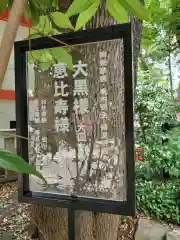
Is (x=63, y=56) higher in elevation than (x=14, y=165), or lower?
higher

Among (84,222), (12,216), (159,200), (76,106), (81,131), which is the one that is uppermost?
(76,106)

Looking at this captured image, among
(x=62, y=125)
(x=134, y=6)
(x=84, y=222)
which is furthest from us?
(x=84, y=222)

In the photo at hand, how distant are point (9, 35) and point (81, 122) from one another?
72 cm

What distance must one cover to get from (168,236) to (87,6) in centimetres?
244

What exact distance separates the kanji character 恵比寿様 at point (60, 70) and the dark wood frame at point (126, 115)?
87 millimetres

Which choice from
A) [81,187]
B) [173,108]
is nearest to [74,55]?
[81,187]

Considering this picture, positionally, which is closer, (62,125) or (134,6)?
(134,6)

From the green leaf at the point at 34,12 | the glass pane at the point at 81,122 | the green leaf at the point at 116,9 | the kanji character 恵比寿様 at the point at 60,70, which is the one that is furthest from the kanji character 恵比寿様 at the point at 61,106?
the green leaf at the point at 116,9

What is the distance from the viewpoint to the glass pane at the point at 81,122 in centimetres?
112

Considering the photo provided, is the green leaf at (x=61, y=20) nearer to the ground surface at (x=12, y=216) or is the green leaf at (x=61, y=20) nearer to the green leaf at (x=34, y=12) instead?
the green leaf at (x=34, y=12)

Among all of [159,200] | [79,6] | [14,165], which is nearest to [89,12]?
[79,6]

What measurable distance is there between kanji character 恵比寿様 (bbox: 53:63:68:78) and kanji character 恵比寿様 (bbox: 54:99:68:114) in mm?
104

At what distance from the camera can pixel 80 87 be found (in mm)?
1174

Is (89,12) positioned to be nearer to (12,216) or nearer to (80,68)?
(80,68)
